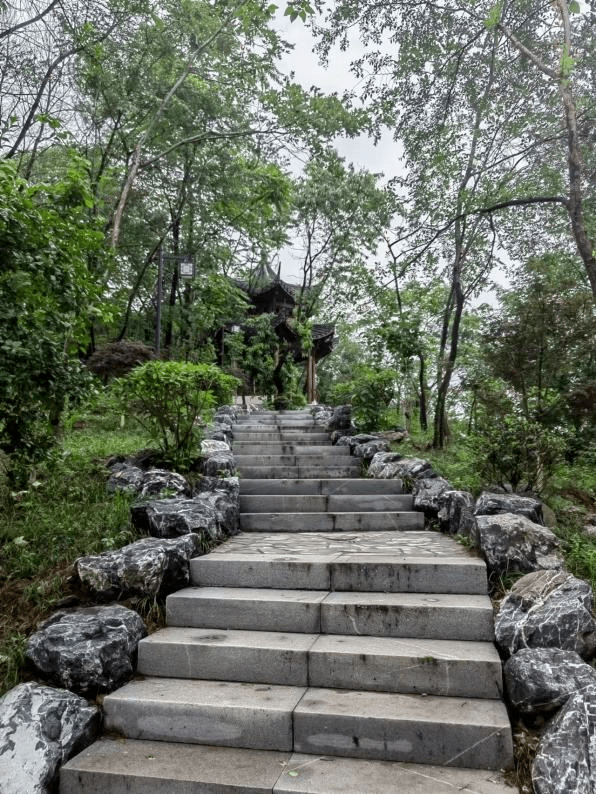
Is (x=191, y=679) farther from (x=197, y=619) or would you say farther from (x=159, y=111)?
(x=159, y=111)

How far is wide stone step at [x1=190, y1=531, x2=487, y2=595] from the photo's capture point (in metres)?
3.37

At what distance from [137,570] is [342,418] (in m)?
5.12

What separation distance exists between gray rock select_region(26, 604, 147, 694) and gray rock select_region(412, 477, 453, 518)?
2.83 metres

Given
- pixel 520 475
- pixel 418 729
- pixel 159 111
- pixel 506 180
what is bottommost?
pixel 418 729

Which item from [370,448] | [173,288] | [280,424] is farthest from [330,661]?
[173,288]

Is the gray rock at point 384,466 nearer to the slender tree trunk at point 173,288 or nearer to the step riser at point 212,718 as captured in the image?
the step riser at point 212,718

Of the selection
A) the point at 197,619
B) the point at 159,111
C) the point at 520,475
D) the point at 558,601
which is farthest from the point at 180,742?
the point at 159,111

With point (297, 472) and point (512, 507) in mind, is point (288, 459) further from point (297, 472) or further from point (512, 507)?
point (512, 507)

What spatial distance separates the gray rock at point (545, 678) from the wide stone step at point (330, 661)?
125 mm

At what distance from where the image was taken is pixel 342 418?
316 inches

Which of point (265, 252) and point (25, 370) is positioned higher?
point (265, 252)

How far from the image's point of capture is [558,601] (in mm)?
2770

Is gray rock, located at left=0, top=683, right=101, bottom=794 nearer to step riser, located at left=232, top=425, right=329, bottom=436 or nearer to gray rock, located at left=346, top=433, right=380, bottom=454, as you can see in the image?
gray rock, located at left=346, top=433, right=380, bottom=454

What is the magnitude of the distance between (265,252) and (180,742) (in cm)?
1523
